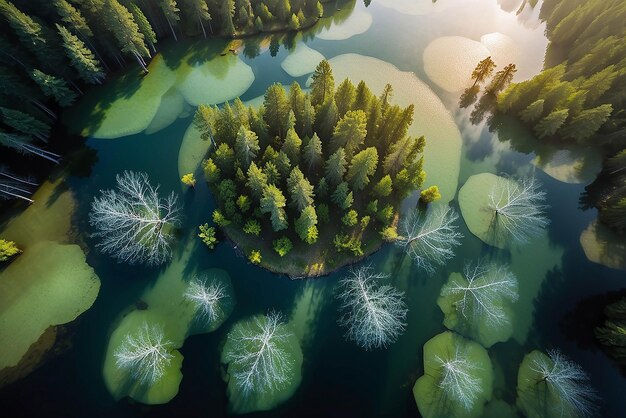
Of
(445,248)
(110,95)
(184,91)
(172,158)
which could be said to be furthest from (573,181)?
(110,95)

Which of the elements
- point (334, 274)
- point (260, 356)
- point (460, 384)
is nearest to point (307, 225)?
point (334, 274)

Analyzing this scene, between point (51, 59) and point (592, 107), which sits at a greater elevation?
point (51, 59)

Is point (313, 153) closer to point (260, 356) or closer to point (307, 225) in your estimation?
point (307, 225)

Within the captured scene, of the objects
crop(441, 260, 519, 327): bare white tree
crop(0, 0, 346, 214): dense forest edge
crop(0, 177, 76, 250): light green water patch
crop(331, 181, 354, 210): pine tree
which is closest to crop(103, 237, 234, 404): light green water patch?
crop(0, 177, 76, 250): light green water patch

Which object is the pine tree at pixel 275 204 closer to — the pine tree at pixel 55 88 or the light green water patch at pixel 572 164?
the pine tree at pixel 55 88

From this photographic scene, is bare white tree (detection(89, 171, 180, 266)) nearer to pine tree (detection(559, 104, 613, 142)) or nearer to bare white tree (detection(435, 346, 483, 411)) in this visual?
bare white tree (detection(435, 346, 483, 411))

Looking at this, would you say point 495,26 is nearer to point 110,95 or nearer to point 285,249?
point 285,249

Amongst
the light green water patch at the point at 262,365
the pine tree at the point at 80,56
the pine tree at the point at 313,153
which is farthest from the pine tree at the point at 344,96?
the pine tree at the point at 80,56
